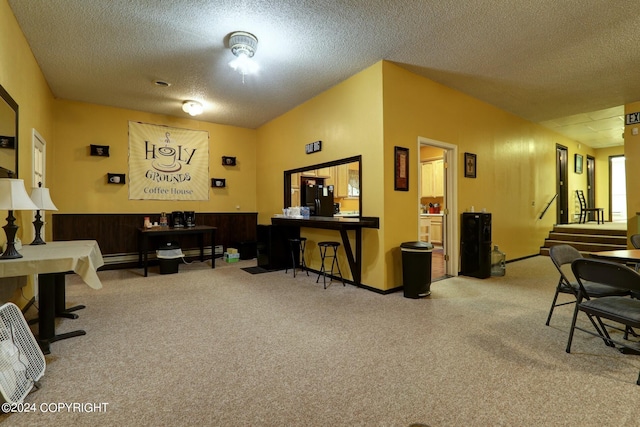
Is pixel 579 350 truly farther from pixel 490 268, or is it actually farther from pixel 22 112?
pixel 22 112

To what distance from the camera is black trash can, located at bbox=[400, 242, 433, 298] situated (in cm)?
376

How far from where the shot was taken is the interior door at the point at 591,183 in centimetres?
960

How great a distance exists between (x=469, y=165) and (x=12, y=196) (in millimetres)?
5707

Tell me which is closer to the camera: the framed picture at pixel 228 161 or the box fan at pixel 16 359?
the box fan at pixel 16 359

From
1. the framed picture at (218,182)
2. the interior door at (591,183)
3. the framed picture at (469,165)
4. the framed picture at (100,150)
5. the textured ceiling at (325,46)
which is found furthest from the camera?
the interior door at (591,183)

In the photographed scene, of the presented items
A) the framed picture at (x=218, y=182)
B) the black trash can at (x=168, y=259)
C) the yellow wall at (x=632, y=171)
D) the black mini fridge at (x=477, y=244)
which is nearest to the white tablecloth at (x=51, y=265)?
the black trash can at (x=168, y=259)

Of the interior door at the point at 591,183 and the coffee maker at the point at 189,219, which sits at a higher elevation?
the interior door at the point at 591,183

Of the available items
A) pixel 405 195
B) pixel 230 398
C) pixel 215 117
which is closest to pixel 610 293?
pixel 405 195

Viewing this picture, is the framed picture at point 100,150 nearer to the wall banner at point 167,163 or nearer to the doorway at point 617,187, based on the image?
A: the wall banner at point 167,163

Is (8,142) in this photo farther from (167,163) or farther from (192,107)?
(167,163)

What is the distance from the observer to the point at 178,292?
411cm

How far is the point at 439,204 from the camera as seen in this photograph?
8836 millimetres

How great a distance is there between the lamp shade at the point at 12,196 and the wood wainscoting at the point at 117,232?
3.77 m

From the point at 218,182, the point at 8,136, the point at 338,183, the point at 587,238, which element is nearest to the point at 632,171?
the point at 587,238
